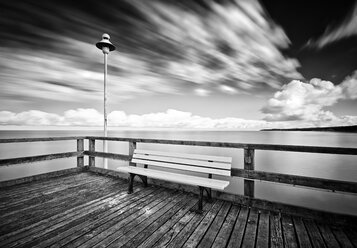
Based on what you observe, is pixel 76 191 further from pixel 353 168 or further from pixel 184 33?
pixel 353 168

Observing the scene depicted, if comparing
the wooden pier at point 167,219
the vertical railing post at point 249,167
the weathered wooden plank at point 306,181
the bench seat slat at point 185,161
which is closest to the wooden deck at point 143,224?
the wooden pier at point 167,219

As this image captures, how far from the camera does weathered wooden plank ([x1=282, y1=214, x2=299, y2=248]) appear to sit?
193 centimetres

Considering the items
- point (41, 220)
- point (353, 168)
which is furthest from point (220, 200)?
point (353, 168)

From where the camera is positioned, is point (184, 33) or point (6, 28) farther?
point (184, 33)

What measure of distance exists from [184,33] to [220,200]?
7326mm

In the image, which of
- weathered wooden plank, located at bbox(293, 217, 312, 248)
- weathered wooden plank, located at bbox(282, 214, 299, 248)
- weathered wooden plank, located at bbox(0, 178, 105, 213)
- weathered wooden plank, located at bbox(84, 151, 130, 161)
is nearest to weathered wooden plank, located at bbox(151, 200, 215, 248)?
weathered wooden plank, located at bbox(282, 214, 299, 248)

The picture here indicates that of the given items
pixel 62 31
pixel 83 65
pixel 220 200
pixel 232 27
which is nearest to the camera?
pixel 220 200

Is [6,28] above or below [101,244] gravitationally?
above

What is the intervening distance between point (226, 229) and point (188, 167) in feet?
4.16

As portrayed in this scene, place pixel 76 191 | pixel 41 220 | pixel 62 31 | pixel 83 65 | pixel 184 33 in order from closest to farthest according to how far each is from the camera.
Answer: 1. pixel 41 220
2. pixel 76 191
3. pixel 62 31
4. pixel 184 33
5. pixel 83 65

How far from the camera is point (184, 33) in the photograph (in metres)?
7.58

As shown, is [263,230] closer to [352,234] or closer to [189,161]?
[352,234]

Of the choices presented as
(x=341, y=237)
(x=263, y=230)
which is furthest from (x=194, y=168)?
(x=341, y=237)

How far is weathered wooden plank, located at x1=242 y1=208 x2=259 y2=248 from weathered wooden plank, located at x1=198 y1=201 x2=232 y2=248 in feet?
1.14
